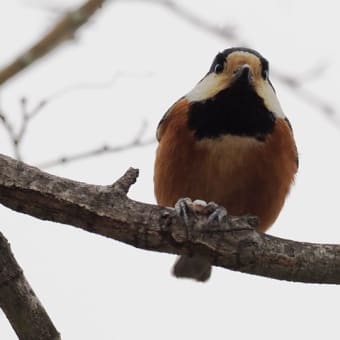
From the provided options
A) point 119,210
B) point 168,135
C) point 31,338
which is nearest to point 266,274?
point 119,210

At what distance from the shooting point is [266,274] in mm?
3832

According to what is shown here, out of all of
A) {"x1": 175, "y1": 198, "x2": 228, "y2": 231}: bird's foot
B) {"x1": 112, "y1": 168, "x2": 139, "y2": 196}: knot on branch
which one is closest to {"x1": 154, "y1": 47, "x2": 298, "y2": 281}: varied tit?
{"x1": 175, "y1": 198, "x2": 228, "y2": 231}: bird's foot

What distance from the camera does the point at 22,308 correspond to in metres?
3.63

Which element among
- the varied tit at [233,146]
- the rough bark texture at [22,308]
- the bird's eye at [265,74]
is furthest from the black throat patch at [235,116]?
the rough bark texture at [22,308]

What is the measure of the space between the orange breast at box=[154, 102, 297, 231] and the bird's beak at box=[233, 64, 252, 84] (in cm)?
34

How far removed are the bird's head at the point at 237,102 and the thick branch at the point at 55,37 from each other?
1.51 meters

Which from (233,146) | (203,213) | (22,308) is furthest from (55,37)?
(233,146)

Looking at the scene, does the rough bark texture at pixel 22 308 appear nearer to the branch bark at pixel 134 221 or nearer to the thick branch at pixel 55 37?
the branch bark at pixel 134 221

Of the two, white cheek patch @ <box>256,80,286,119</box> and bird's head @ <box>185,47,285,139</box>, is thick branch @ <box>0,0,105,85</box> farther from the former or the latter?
white cheek patch @ <box>256,80,286,119</box>

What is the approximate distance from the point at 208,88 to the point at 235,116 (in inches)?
11.9

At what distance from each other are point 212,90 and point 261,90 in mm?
300

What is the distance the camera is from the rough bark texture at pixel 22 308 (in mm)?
3617

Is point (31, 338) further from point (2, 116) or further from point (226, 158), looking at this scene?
point (226, 158)

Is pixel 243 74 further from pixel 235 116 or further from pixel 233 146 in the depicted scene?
pixel 233 146
